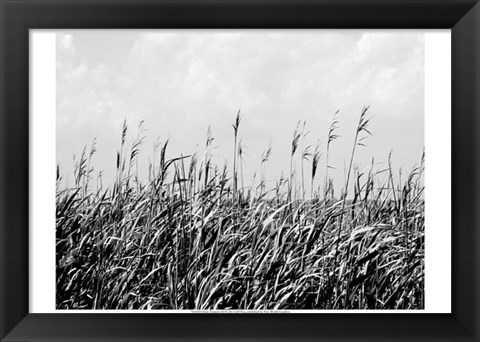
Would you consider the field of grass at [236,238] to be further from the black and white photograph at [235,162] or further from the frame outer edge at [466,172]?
the frame outer edge at [466,172]

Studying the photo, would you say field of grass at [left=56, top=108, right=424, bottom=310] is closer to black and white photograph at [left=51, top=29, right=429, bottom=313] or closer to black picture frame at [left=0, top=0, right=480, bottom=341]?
black and white photograph at [left=51, top=29, right=429, bottom=313]

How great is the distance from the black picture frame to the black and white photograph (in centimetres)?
9

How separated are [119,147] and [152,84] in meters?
0.25

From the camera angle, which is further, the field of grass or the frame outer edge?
the field of grass

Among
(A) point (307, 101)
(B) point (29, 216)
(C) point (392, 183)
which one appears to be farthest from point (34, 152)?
(C) point (392, 183)

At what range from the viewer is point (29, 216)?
1841mm

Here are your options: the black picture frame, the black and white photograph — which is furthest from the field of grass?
the black picture frame

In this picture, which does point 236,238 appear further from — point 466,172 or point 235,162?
point 466,172

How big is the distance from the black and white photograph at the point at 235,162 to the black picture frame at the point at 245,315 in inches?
3.6

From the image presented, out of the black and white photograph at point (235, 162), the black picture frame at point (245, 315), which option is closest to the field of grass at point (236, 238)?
the black and white photograph at point (235, 162)

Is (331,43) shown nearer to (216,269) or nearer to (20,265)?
(216,269)

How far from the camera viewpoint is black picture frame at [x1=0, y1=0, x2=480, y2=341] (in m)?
1.82

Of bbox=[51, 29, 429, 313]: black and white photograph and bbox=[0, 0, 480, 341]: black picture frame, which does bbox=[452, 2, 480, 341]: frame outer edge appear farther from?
bbox=[51, 29, 429, 313]: black and white photograph

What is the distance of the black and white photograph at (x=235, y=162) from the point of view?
1.92 meters
